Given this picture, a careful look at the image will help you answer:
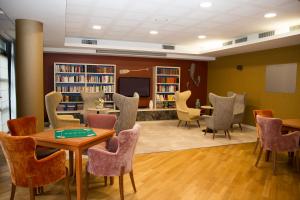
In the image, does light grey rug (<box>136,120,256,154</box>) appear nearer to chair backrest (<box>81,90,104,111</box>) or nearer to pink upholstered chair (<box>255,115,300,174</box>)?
pink upholstered chair (<box>255,115,300,174</box>)

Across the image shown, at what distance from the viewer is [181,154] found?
4.78 m

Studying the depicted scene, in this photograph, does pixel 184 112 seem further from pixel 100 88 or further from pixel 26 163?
pixel 26 163

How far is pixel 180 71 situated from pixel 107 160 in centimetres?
724

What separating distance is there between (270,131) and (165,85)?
563cm

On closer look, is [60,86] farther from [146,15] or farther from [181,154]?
[181,154]

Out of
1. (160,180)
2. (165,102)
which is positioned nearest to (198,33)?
(165,102)

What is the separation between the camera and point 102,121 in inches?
151

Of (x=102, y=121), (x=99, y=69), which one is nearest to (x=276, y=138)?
(x=102, y=121)

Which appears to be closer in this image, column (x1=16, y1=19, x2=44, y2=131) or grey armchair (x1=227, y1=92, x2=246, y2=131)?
column (x1=16, y1=19, x2=44, y2=131)

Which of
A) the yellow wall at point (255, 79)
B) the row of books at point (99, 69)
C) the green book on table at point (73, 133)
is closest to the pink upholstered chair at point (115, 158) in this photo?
the green book on table at point (73, 133)

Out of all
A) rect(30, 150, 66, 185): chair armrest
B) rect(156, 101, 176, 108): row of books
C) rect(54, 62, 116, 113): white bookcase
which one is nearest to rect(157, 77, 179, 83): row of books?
rect(156, 101, 176, 108): row of books

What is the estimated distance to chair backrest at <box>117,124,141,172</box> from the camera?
268cm

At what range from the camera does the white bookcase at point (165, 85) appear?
29.6ft

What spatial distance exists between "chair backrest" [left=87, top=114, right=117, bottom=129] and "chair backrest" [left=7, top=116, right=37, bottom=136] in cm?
85
